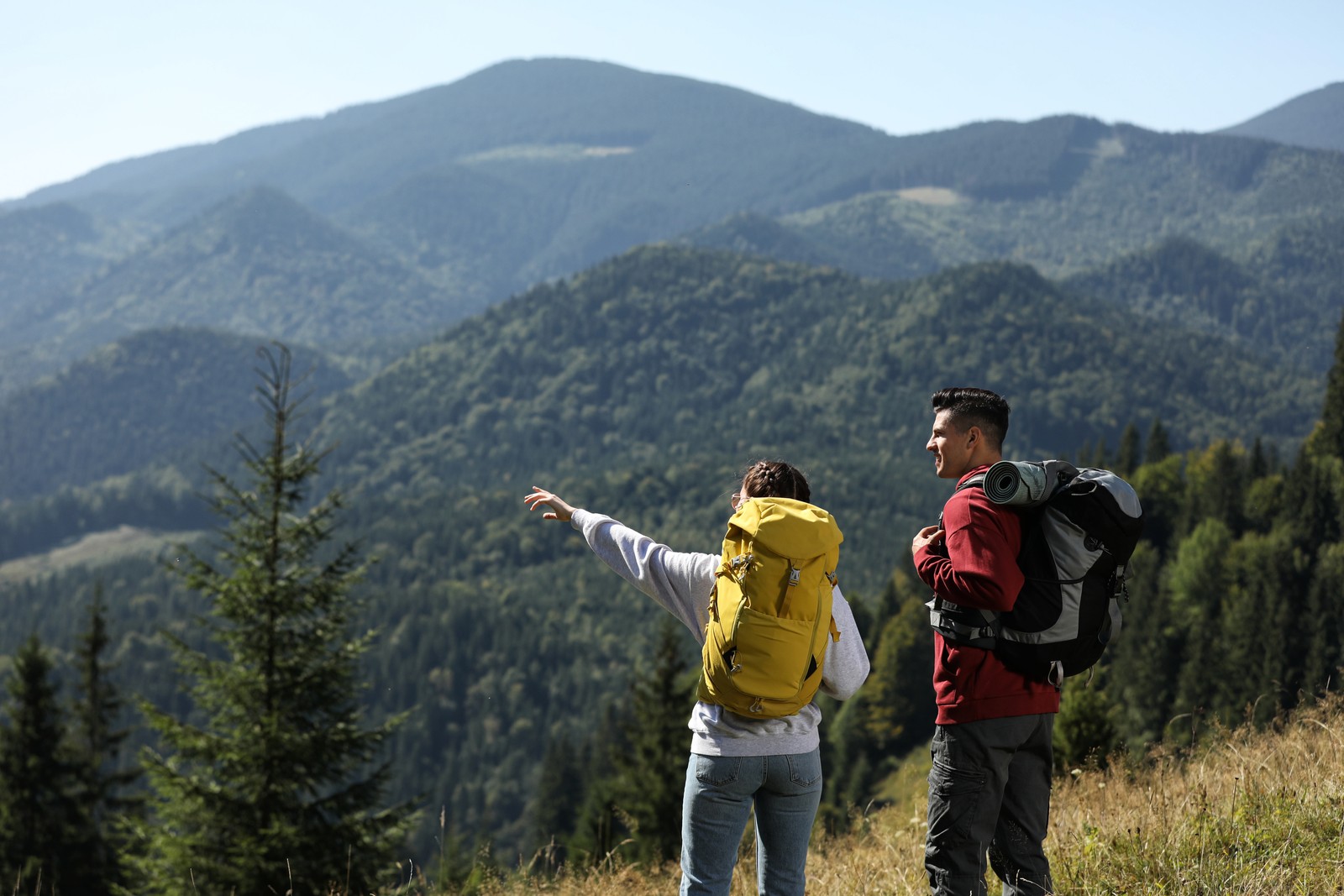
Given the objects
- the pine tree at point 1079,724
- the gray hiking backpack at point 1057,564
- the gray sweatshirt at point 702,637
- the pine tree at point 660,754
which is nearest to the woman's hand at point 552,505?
the gray sweatshirt at point 702,637

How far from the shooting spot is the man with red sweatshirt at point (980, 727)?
4145 millimetres

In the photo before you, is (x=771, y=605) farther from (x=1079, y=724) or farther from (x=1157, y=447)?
(x=1157, y=447)

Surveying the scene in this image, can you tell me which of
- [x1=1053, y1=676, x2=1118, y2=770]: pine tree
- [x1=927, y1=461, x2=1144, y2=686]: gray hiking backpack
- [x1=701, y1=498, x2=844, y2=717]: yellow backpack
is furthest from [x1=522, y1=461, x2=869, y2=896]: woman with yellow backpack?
[x1=1053, y1=676, x2=1118, y2=770]: pine tree

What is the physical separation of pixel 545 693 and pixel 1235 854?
16390cm

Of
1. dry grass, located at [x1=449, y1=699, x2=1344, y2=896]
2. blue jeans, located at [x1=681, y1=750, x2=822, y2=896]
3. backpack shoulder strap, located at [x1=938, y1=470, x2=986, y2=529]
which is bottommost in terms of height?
dry grass, located at [x1=449, y1=699, x2=1344, y2=896]

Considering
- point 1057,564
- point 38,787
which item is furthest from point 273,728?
point 38,787

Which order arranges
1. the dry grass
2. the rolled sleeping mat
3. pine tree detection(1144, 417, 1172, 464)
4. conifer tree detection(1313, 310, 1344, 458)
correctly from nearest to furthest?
the rolled sleeping mat < the dry grass < conifer tree detection(1313, 310, 1344, 458) < pine tree detection(1144, 417, 1172, 464)

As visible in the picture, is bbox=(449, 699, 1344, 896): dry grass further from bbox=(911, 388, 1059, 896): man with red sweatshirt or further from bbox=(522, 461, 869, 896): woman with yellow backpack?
bbox=(522, 461, 869, 896): woman with yellow backpack

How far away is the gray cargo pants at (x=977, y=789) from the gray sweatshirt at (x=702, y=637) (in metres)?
0.46

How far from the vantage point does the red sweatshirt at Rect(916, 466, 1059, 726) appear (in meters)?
4.11

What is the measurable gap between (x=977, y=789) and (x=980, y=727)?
240mm

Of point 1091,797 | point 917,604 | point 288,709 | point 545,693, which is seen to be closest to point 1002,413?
point 1091,797

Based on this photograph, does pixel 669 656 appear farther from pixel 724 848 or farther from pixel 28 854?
pixel 724 848

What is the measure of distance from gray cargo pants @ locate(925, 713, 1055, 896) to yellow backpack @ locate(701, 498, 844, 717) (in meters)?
0.66
